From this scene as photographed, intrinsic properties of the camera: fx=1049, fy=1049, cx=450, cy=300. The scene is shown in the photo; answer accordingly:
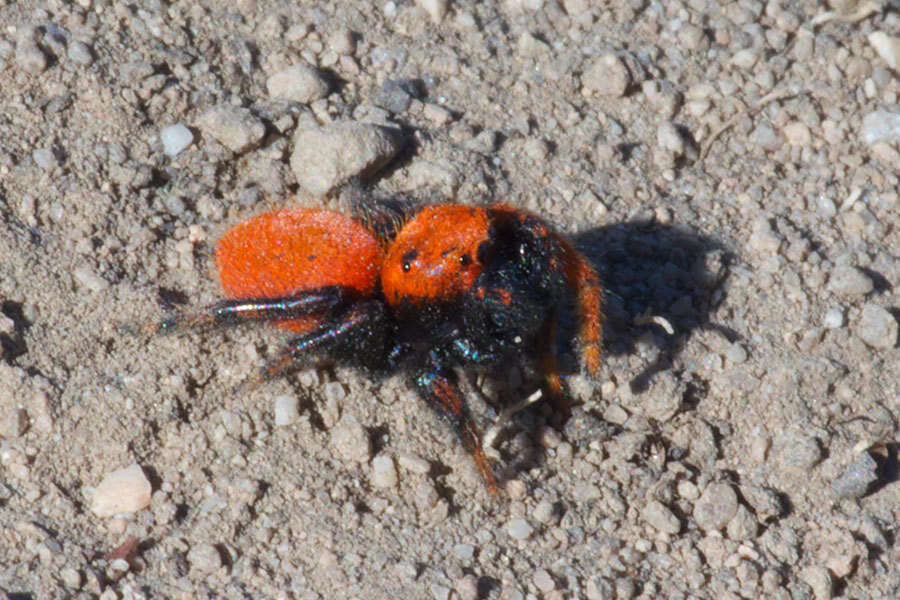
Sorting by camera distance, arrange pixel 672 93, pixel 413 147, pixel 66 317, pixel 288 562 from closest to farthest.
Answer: pixel 288 562 < pixel 66 317 < pixel 413 147 < pixel 672 93

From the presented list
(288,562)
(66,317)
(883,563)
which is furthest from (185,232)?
(883,563)

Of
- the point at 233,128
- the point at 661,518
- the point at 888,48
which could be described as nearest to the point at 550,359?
the point at 661,518

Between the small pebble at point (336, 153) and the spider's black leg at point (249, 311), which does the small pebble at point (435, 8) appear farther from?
the spider's black leg at point (249, 311)

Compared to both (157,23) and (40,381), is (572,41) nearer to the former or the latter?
(157,23)

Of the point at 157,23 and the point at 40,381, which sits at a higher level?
the point at 157,23

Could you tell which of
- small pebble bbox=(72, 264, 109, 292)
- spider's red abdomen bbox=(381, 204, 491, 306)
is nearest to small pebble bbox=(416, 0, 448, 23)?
spider's red abdomen bbox=(381, 204, 491, 306)

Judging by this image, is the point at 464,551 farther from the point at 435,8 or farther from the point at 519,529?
the point at 435,8
